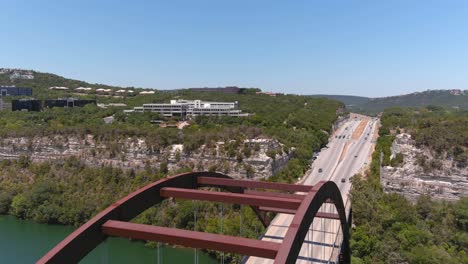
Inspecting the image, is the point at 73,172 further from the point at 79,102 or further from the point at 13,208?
the point at 79,102

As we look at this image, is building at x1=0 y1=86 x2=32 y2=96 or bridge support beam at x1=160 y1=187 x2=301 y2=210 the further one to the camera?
building at x1=0 y1=86 x2=32 y2=96

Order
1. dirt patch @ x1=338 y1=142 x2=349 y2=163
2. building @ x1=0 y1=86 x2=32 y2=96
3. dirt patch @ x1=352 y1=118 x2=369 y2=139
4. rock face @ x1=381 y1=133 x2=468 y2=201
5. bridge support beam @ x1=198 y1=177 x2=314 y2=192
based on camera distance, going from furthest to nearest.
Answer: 1. building @ x1=0 y1=86 x2=32 y2=96
2. dirt patch @ x1=352 y1=118 x2=369 y2=139
3. dirt patch @ x1=338 y1=142 x2=349 y2=163
4. rock face @ x1=381 y1=133 x2=468 y2=201
5. bridge support beam @ x1=198 y1=177 x2=314 y2=192

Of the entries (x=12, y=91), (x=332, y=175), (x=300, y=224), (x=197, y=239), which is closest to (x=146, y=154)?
(x=332, y=175)

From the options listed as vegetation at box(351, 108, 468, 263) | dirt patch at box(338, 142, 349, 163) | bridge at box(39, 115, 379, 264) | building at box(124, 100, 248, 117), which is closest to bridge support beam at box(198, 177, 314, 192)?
bridge at box(39, 115, 379, 264)

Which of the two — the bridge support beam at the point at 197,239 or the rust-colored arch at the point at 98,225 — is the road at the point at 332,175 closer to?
the rust-colored arch at the point at 98,225

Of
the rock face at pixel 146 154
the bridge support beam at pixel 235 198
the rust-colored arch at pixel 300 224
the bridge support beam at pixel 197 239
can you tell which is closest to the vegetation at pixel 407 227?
the rock face at pixel 146 154

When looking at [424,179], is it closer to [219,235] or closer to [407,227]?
[407,227]

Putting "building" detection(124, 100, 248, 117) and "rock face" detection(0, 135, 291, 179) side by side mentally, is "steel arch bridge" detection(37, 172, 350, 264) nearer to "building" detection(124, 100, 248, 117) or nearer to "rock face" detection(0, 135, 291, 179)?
"rock face" detection(0, 135, 291, 179)
